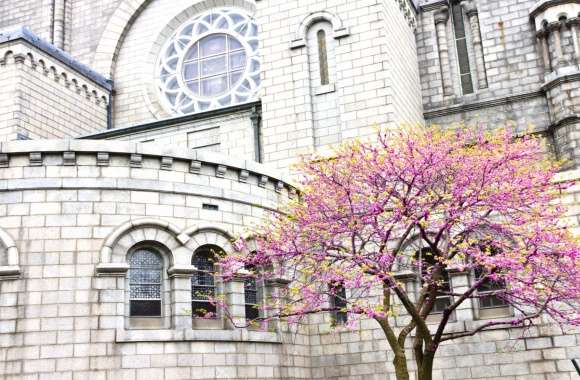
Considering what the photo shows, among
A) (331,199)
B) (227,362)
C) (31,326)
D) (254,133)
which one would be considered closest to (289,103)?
(254,133)

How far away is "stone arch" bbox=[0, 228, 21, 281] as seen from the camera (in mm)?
15281

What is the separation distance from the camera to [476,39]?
26.9m

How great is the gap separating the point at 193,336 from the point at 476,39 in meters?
16.0

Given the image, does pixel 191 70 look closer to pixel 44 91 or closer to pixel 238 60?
pixel 238 60

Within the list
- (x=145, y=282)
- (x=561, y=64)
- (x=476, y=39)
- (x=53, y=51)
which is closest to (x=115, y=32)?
(x=53, y=51)

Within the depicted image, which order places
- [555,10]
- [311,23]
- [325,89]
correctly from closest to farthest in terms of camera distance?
[325,89] → [311,23] → [555,10]

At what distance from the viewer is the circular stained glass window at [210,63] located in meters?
29.4

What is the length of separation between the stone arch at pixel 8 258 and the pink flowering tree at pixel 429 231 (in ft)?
14.0

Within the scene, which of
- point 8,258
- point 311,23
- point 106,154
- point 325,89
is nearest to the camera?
point 8,258

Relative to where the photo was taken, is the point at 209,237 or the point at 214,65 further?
the point at 214,65

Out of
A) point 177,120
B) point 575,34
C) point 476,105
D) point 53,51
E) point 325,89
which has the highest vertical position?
point 53,51

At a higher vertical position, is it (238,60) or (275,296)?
(238,60)

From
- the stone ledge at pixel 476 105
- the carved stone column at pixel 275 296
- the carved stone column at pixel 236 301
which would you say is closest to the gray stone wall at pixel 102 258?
the carved stone column at pixel 236 301

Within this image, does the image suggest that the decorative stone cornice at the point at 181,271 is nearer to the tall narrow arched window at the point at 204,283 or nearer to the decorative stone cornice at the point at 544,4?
the tall narrow arched window at the point at 204,283
